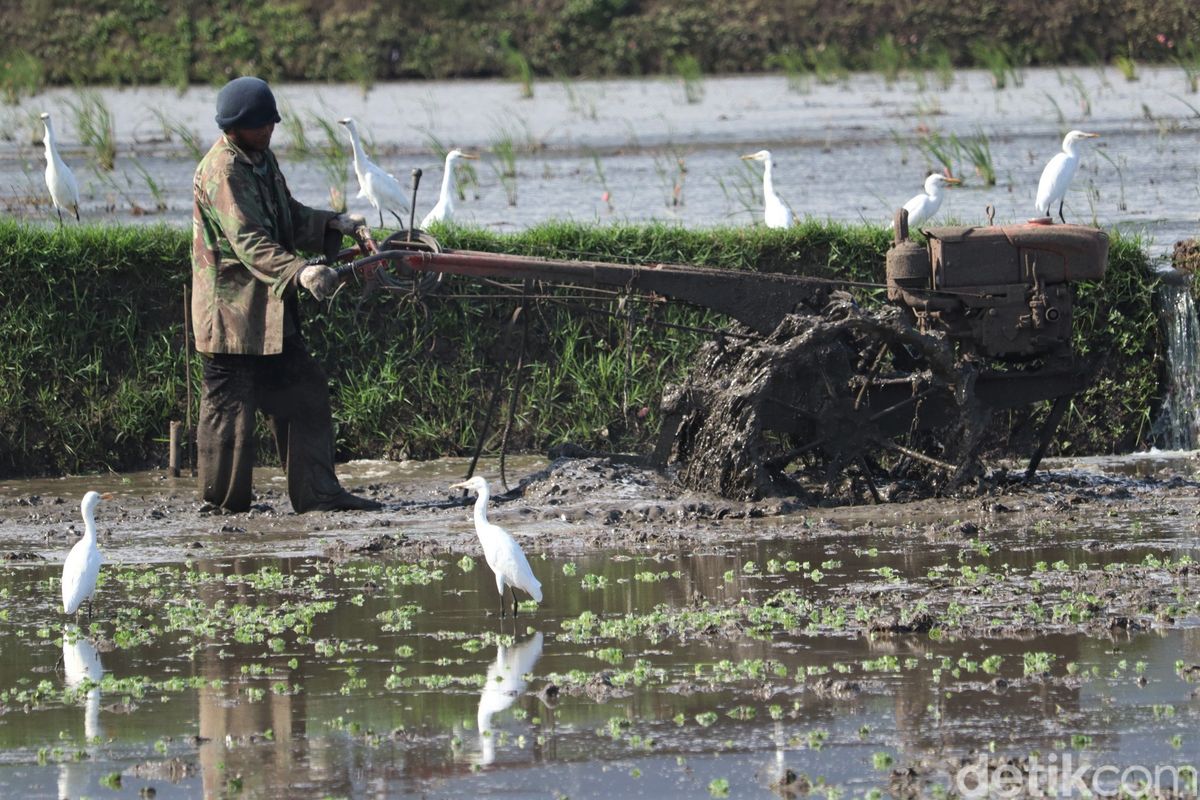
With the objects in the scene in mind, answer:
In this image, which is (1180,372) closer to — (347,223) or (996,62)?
(347,223)

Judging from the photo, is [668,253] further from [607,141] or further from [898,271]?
[607,141]

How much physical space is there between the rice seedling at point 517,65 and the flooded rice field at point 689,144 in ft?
0.67

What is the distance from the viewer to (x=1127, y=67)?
27.5 meters

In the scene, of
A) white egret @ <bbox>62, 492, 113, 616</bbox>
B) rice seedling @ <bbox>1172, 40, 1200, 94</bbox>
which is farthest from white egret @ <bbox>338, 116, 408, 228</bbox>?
rice seedling @ <bbox>1172, 40, 1200, 94</bbox>

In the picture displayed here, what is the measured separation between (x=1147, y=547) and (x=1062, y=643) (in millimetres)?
1809

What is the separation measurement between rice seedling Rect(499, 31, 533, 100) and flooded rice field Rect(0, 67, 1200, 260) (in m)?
0.20

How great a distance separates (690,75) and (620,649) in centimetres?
2333

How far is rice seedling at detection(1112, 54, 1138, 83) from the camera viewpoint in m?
27.5

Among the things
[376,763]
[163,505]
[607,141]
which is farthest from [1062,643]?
[607,141]

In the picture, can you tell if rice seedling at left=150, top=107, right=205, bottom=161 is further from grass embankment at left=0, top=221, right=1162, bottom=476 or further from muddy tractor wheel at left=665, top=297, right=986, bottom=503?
muddy tractor wheel at left=665, top=297, right=986, bottom=503

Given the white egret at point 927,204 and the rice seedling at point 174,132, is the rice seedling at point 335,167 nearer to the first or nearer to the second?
the rice seedling at point 174,132

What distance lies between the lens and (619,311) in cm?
1005

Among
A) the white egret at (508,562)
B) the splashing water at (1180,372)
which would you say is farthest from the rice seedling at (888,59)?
the white egret at (508,562)

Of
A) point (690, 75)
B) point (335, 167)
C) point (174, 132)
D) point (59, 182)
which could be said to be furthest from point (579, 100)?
point (59, 182)
